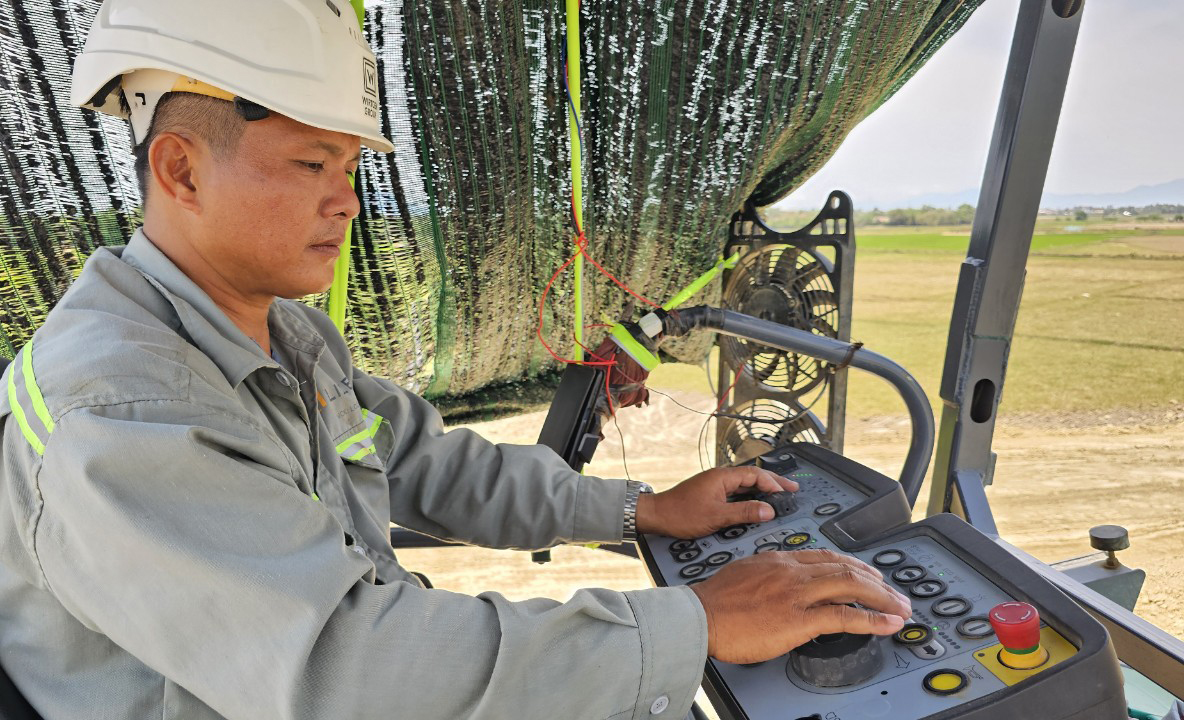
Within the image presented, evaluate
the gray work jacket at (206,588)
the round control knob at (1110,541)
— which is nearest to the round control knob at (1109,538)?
the round control knob at (1110,541)

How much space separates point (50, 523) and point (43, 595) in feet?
0.40

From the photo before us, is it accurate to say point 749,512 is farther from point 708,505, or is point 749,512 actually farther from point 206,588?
point 206,588

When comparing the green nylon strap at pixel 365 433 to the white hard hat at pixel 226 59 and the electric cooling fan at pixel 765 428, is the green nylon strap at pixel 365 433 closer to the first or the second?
the white hard hat at pixel 226 59

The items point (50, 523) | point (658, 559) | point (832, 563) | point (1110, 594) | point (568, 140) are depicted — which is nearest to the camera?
point (50, 523)

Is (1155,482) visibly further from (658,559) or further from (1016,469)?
(658,559)

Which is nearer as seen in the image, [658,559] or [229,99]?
[229,99]

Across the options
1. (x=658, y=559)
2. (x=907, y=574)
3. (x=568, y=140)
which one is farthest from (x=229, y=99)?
(x=568, y=140)

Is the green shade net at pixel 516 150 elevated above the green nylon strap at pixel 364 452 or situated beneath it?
elevated above

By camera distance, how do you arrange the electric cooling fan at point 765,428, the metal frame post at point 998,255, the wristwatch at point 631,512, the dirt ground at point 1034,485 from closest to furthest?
the wristwatch at point 631,512 → the metal frame post at point 998,255 → the electric cooling fan at point 765,428 → the dirt ground at point 1034,485

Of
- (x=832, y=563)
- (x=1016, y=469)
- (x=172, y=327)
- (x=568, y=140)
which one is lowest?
(x=1016, y=469)

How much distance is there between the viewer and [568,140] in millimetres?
1899

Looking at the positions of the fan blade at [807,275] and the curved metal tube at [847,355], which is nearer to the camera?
the curved metal tube at [847,355]

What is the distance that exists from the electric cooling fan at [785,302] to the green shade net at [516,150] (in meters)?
0.10

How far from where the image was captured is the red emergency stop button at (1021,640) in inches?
26.1
